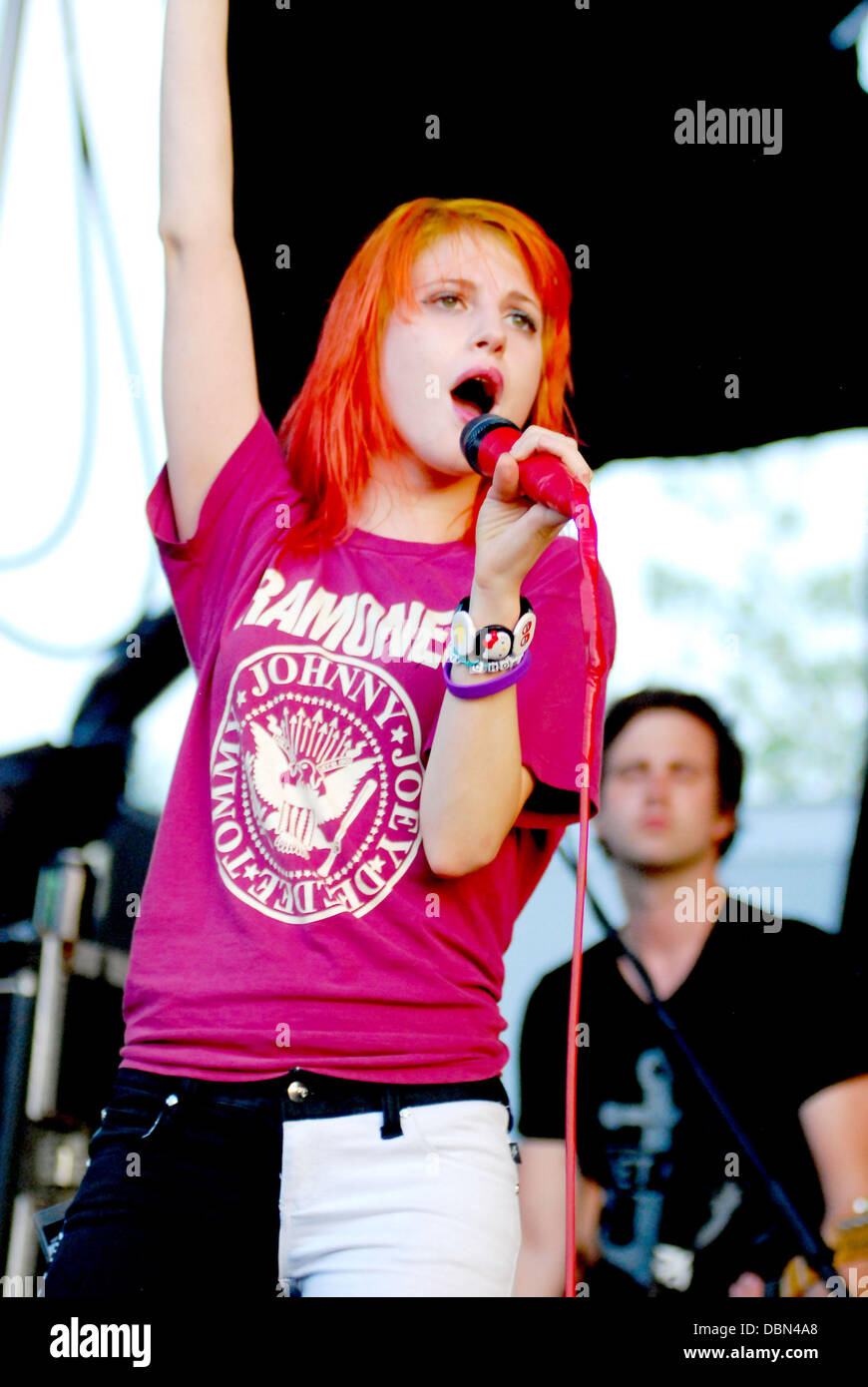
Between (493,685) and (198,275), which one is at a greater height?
(198,275)

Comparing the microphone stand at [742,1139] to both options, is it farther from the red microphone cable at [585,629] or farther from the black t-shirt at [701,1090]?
the red microphone cable at [585,629]

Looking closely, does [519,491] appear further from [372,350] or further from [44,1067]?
[44,1067]

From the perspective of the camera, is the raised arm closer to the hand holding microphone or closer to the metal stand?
the hand holding microphone

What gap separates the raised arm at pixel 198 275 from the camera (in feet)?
4.11

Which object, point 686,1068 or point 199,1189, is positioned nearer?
point 199,1189

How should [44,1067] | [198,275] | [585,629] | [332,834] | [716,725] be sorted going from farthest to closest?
1. [716,725]
2. [44,1067]
3. [198,275]
4. [332,834]
5. [585,629]

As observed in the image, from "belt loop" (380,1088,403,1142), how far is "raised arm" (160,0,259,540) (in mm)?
561

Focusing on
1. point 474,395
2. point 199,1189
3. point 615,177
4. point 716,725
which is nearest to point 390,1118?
point 199,1189

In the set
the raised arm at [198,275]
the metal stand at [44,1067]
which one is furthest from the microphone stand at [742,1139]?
the raised arm at [198,275]

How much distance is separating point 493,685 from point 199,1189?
1.41ft

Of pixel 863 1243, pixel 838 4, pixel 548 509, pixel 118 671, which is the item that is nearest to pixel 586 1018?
pixel 863 1243

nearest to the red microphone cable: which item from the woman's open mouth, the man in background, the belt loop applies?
the belt loop

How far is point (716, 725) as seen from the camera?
1.88 m

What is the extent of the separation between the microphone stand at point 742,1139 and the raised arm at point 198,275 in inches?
32.5
